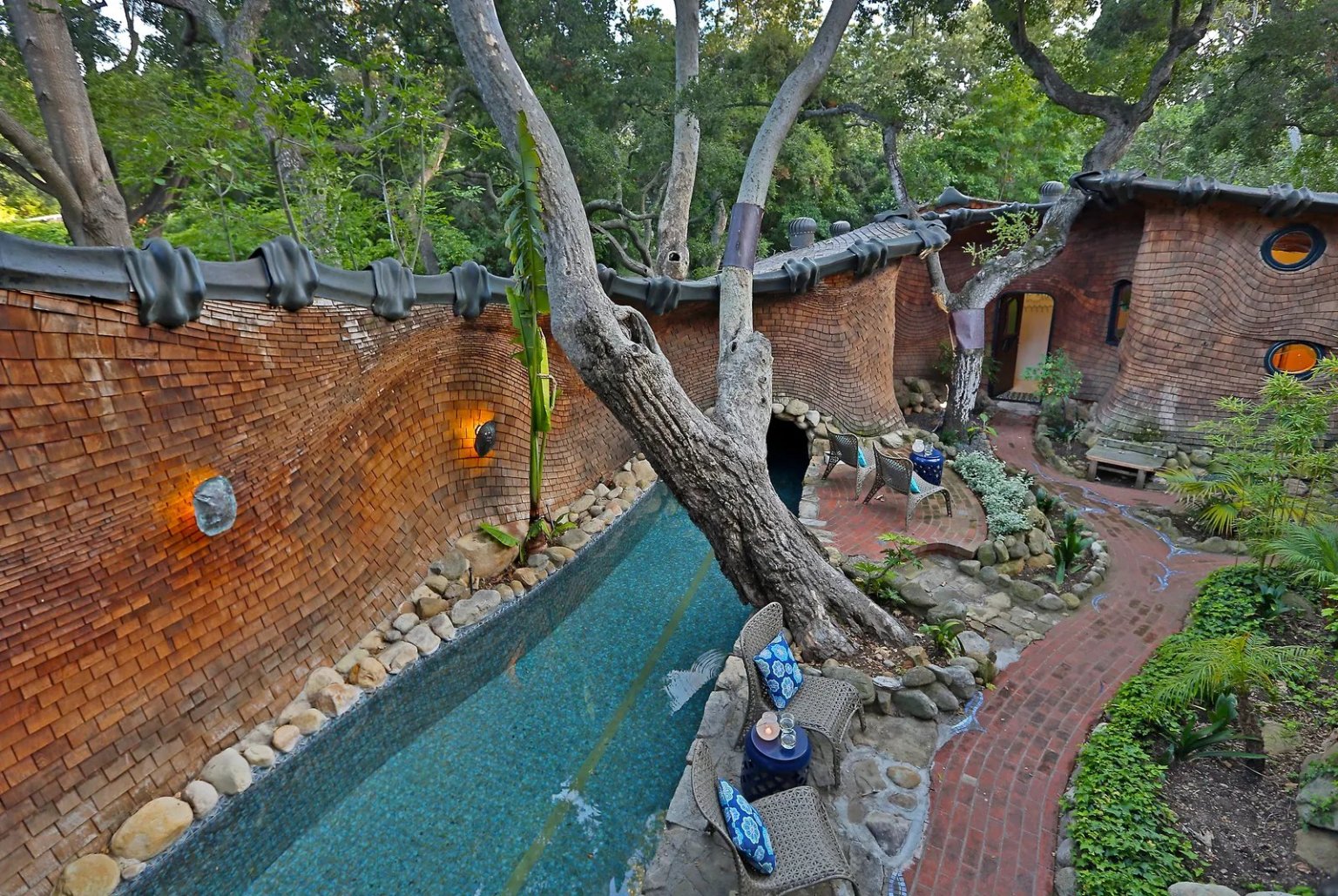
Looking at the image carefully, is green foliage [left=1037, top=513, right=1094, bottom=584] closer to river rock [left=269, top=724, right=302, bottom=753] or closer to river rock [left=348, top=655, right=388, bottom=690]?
river rock [left=348, top=655, right=388, bottom=690]

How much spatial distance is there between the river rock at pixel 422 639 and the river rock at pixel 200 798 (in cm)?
169

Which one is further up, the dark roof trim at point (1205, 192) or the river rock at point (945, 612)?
the dark roof trim at point (1205, 192)

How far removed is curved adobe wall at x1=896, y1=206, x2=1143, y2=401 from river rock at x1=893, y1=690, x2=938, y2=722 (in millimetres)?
9713

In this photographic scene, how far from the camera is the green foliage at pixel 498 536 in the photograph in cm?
669

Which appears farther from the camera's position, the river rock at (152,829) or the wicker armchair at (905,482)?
the wicker armchair at (905,482)

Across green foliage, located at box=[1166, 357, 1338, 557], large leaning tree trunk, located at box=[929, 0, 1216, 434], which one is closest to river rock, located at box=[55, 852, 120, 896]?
green foliage, located at box=[1166, 357, 1338, 557]

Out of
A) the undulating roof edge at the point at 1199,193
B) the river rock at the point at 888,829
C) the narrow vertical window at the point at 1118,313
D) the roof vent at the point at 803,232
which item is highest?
the undulating roof edge at the point at 1199,193

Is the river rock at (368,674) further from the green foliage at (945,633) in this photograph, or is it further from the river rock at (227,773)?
the green foliage at (945,633)

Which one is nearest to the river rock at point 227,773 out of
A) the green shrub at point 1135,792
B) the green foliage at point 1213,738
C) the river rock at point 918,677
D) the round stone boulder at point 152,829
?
the round stone boulder at point 152,829

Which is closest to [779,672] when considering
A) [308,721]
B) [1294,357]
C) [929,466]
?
[308,721]

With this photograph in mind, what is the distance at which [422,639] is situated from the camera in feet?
18.5

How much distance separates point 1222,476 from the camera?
8.02 metres

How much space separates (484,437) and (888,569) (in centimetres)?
425

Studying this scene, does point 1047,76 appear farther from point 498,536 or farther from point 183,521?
point 183,521
